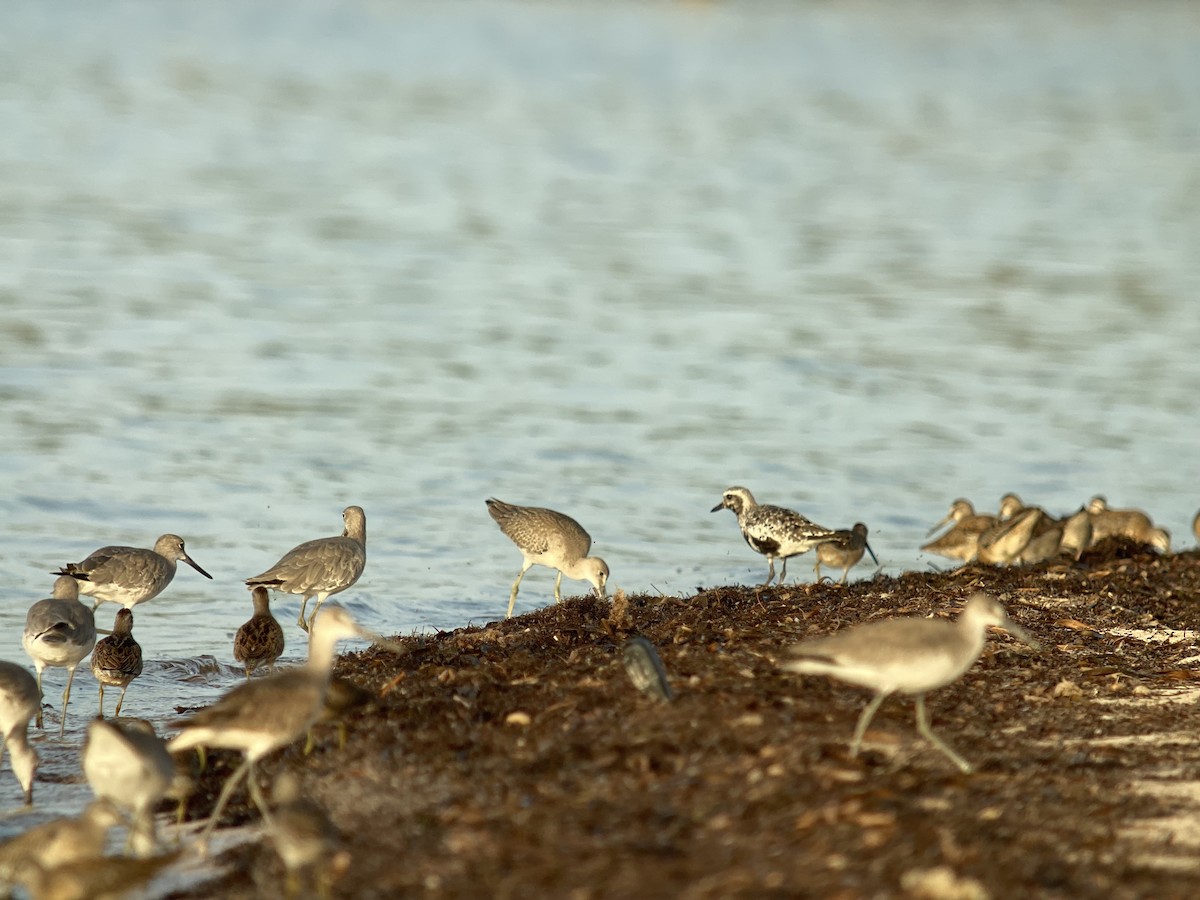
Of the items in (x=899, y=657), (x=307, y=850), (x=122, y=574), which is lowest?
(x=307, y=850)

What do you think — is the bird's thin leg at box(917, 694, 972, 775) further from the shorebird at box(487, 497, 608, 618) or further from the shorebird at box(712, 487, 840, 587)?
the shorebird at box(487, 497, 608, 618)

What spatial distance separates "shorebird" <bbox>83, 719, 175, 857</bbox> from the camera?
7.52 metres

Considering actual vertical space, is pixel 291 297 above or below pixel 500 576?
above

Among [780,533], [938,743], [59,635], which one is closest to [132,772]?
[59,635]

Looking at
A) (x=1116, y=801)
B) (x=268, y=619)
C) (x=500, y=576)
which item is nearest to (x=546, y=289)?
(x=500, y=576)

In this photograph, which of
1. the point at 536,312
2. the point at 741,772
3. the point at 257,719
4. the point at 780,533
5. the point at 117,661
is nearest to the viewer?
the point at 741,772

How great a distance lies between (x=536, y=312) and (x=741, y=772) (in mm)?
17555

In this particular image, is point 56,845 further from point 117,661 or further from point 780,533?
point 780,533

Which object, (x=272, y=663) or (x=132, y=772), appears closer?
(x=132, y=772)

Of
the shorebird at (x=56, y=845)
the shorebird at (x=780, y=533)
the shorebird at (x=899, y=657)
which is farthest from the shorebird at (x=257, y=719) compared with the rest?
the shorebird at (x=780, y=533)

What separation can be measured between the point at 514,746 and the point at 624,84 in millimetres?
44159

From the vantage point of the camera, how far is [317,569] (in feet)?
40.4

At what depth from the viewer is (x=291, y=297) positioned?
24859mm

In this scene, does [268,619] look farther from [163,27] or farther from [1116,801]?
[163,27]
